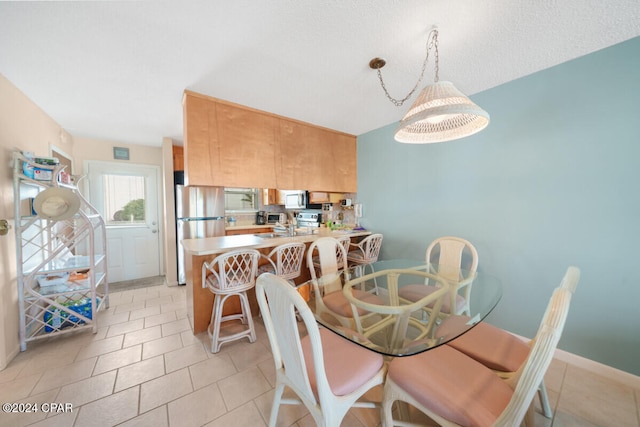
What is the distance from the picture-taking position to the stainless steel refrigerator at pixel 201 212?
10.8 feet

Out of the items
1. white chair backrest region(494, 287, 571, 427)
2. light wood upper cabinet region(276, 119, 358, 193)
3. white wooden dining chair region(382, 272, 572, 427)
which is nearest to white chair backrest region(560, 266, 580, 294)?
white wooden dining chair region(382, 272, 572, 427)

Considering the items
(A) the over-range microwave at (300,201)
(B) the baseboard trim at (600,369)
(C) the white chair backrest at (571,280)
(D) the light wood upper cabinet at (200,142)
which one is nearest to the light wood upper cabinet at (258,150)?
(D) the light wood upper cabinet at (200,142)

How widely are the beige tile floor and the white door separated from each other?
185cm

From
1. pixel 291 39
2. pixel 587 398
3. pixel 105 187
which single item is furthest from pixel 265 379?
pixel 105 187

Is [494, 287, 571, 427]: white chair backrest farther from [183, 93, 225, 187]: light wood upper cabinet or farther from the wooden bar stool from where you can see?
[183, 93, 225, 187]: light wood upper cabinet

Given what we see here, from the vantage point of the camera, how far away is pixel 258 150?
9.01ft

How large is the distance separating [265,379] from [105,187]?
404 cm

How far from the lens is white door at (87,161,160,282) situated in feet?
11.8

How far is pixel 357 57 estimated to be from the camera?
1722mm

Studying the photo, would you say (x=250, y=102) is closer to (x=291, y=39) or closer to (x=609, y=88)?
(x=291, y=39)

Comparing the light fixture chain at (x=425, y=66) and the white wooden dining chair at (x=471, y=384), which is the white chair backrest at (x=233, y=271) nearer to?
the white wooden dining chair at (x=471, y=384)

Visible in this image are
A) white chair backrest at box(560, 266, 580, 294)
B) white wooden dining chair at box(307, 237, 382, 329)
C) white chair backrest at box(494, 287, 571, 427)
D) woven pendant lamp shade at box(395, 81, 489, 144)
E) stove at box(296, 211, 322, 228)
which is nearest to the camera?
white chair backrest at box(494, 287, 571, 427)

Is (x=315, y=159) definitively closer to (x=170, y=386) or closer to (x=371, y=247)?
(x=371, y=247)

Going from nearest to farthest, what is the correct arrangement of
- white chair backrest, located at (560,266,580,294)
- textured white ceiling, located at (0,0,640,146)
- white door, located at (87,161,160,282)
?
white chair backrest, located at (560,266,580,294) < textured white ceiling, located at (0,0,640,146) < white door, located at (87,161,160,282)
